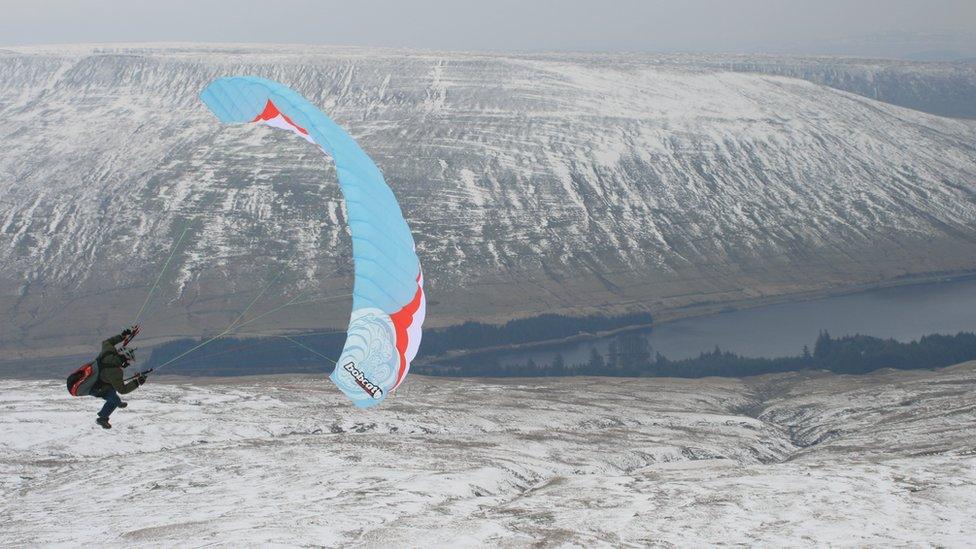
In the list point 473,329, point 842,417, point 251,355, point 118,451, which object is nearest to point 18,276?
point 251,355

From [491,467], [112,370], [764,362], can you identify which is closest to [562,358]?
[764,362]

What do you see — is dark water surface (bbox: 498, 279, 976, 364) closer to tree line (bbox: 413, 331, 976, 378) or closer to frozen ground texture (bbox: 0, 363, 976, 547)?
tree line (bbox: 413, 331, 976, 378)

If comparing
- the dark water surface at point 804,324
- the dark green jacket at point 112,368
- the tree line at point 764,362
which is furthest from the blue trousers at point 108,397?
the dark water surface at point 804,324

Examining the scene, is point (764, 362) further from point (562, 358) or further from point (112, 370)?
point (112, 370)

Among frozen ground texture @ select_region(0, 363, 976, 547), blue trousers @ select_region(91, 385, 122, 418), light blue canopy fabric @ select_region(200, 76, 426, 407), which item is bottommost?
frozen ground texture @ select_region(0, 363, 976, 547)

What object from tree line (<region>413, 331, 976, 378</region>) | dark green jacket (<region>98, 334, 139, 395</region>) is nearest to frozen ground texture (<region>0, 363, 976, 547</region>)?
dark green jacket (<region>98, 334, 139, 395</region>)

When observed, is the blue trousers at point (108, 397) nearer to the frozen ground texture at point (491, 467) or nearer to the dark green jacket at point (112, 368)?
the dark green jacket at point (112, 368)

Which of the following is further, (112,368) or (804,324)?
(804,324)
